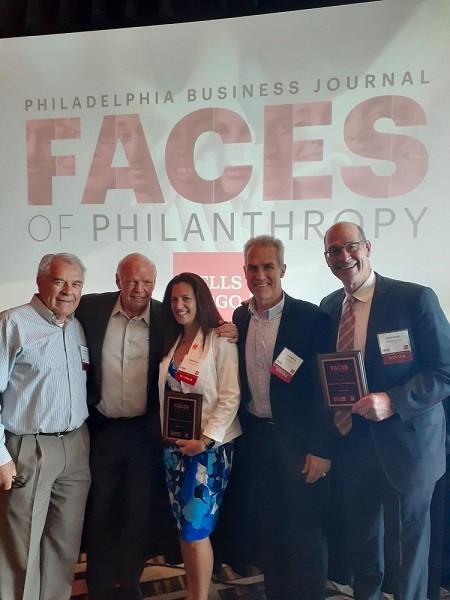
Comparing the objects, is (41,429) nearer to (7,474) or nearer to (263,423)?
(7,474)

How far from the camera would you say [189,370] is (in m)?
1.89

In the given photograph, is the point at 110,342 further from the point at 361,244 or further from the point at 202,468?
the point at 361,244

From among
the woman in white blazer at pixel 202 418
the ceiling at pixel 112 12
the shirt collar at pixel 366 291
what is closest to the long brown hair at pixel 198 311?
the woman in white blazer at pixel 202 418

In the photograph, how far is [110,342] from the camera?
2.11m

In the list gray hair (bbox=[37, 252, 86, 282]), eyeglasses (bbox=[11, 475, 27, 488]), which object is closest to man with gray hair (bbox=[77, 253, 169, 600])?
gray hair (bbox=[37, 252, 86, 282])

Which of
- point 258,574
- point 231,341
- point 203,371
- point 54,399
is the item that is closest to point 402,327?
point 231,341

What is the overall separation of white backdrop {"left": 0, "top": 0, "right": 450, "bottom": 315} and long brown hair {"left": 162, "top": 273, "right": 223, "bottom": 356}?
1.12 m

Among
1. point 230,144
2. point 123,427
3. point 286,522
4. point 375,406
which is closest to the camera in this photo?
point 375,406

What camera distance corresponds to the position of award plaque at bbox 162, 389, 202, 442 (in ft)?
6.05

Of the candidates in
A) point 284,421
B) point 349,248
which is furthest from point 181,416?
point 349,248

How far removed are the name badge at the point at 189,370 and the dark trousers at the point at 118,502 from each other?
0.41 m

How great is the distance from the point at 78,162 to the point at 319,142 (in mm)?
1716

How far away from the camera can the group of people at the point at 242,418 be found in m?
1.88

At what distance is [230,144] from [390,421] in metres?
2.07
